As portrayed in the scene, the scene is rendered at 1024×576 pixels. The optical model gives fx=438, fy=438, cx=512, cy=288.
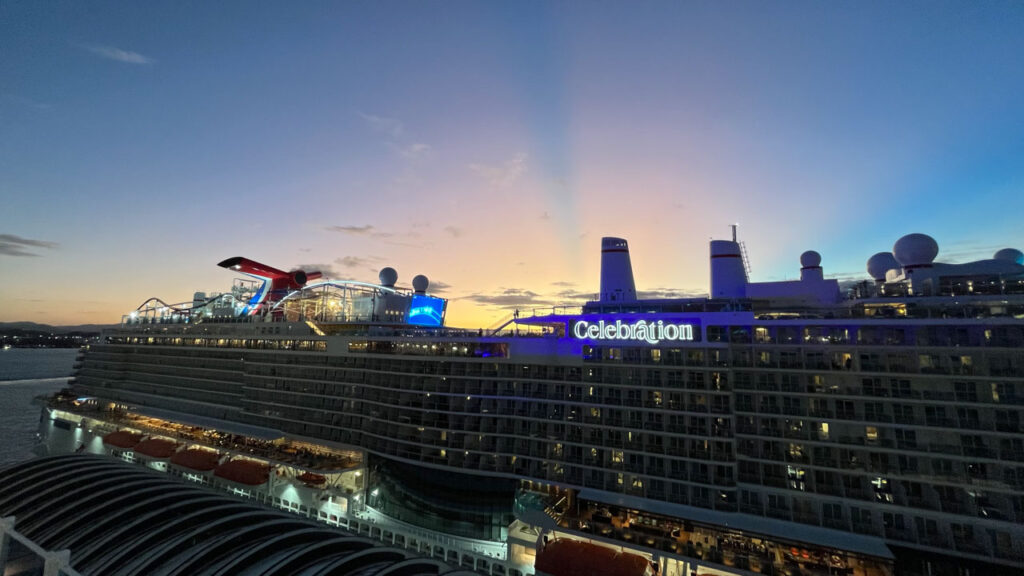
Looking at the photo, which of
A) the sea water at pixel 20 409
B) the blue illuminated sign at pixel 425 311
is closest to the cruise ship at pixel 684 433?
the blue illuminated sign at pixel 425 311

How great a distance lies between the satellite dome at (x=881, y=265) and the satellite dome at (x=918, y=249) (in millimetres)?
10823

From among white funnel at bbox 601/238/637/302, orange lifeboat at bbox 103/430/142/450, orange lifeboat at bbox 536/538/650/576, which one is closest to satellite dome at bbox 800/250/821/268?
white funnel at bbox 601/238/637/302

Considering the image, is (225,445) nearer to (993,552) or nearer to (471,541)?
(471,541)

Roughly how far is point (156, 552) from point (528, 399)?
31.6 meters

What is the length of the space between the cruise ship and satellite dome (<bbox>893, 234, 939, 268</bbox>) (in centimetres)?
27

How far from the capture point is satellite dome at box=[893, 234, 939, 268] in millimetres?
47375

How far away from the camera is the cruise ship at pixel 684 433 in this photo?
34.5 m

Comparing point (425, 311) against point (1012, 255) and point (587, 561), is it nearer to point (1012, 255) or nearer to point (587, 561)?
point (587, 561)

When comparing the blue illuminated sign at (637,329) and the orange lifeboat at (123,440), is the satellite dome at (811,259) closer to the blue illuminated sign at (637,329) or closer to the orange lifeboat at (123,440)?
the blue illuminated sign at (637,329)

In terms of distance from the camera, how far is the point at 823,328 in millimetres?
39188

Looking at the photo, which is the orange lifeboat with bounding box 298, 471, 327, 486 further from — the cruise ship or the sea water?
the sea water

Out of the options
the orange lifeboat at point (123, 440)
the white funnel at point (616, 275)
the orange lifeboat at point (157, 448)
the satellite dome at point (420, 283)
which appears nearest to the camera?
the white funnel at point (616, 275)

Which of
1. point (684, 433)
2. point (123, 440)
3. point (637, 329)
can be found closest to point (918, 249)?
point (637, 329)

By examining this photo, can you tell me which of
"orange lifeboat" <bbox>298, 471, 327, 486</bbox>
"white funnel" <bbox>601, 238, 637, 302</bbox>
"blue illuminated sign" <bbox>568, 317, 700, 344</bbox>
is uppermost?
"white funnel" <bbox>601, 238, 637, 302</bbox>
